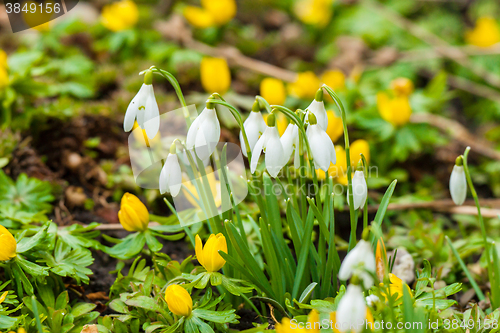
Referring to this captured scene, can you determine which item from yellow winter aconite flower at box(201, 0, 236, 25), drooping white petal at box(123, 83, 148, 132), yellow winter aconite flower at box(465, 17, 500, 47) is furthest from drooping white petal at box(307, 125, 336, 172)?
yellow winter aconite flower at box(465, 17, 500, 47)

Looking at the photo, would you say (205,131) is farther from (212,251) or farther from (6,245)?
(6,245)

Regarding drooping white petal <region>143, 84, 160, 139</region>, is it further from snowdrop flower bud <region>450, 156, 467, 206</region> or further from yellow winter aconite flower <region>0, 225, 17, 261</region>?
snowdrop flower bud <region>450, 156, 467, 206</region>

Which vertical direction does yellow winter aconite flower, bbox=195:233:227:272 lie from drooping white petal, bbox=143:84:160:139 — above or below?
below

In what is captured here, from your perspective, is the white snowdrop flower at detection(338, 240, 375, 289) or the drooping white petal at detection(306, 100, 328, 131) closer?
the white snowdrop flower at detection(338, 240, 375, 289)

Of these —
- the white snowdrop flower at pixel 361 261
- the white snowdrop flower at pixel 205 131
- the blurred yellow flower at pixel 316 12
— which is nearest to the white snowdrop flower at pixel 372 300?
the white snowdrop flower at pixel 361 261

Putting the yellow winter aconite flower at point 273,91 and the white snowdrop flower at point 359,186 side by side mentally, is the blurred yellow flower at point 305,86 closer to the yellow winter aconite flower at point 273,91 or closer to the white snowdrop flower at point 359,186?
the yellow winter aconite flower at point 273,91

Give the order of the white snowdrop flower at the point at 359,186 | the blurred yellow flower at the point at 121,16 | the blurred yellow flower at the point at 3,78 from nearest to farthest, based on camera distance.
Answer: the white snowdrop flower at the point at 359,186 < the blurred yellow flower at the point at 3,78 < the blurred yellow flower at the point at 121,16

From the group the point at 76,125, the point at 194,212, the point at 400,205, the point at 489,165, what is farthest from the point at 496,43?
the point at 76,125
